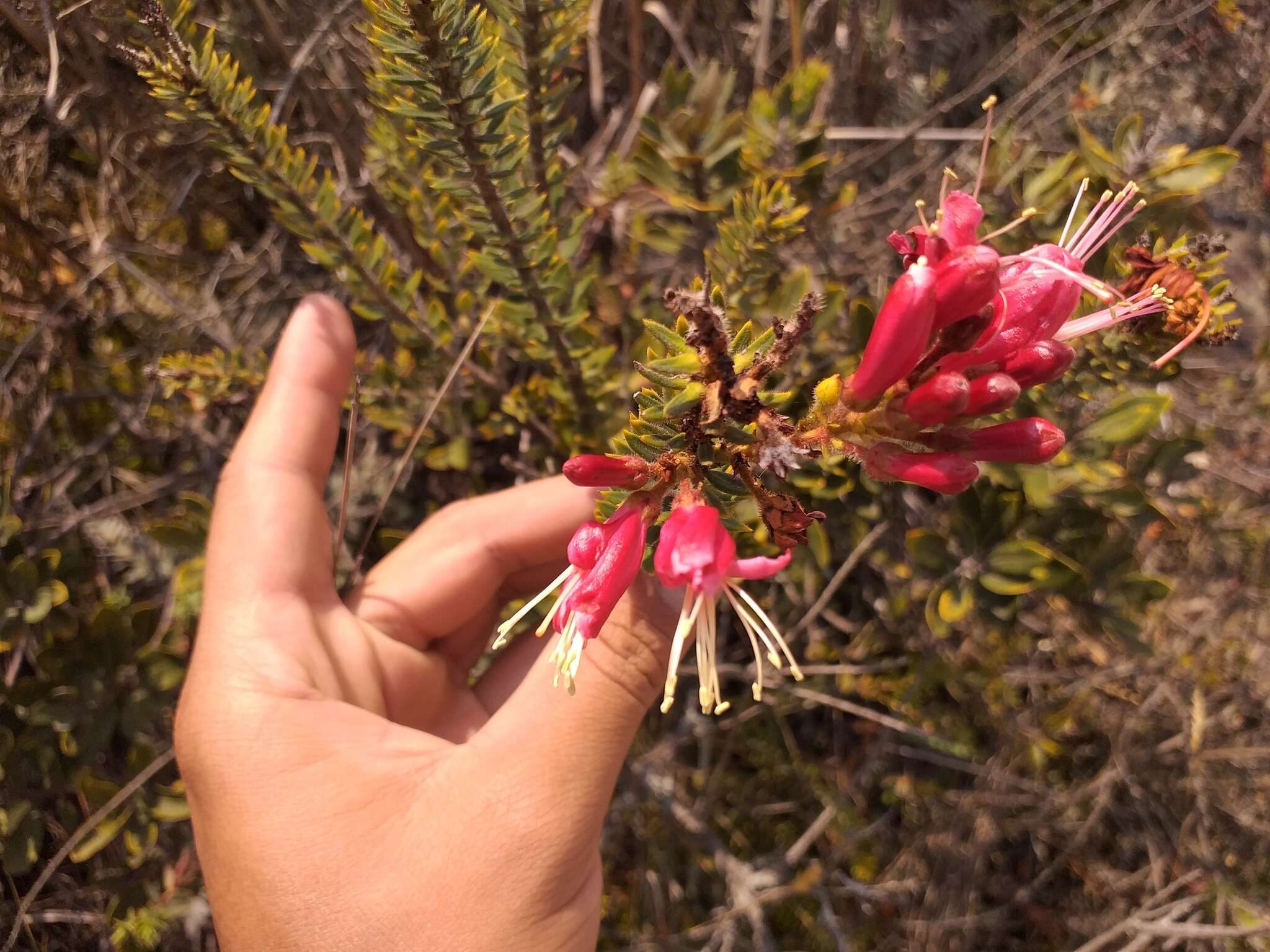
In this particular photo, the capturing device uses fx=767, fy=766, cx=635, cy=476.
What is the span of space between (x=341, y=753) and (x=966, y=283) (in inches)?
67.2

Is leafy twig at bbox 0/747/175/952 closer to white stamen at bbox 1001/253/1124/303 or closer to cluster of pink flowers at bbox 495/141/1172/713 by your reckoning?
cluster of pink flowers at bbox 495/141/1172/713

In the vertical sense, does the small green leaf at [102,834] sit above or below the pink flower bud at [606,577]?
below

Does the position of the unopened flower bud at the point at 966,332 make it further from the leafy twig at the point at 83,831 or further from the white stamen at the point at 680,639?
the leafy twig at the point at 83,831

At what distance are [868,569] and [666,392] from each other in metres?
2.11

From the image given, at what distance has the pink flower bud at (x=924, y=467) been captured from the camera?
129 cm

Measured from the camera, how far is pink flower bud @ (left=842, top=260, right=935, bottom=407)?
1223mm

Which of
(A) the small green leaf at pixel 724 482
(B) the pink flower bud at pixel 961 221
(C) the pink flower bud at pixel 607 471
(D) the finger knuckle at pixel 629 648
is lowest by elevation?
(D) the finger knuckle at pixel 629 648

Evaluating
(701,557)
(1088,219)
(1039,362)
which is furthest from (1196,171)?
(701,557)

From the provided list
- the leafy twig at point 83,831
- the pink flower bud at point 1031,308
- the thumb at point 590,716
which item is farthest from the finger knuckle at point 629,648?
the leafy twig at point 83,831

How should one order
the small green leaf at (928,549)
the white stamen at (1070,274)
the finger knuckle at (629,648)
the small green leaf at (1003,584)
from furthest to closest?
the small green leaf at (928,549), the small green leaf at (1003,584), the finger knuckle at (629,648), the white stamen at (1070,274)

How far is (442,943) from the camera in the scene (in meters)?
1.64

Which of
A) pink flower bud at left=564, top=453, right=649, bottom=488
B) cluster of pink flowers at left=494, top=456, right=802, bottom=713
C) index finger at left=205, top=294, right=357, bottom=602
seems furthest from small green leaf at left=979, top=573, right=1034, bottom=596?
index finger at left=205, top=294, right=357, bottom=602

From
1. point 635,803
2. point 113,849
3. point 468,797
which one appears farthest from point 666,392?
point 113,849

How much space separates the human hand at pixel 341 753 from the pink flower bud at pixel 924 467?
2.32 ft
